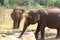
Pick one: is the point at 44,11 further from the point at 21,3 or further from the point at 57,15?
the point at 21,3

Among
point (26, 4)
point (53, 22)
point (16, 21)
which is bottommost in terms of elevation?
point (26, 4)

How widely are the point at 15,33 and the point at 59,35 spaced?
1.35 metres

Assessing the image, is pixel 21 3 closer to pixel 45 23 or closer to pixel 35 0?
pixel 35 0

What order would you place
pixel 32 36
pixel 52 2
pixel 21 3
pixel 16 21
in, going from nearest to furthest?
1. pixel 32 36
2. pixel 16 21
3. pixel 52 2
4. pixel 21 3

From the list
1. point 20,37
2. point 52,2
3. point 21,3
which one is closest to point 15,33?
point 20,37

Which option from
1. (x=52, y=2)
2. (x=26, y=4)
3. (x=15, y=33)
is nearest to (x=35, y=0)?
(x=26, y=4)

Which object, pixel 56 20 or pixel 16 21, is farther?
pixel 16 21

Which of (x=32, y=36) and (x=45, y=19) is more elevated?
(x=45, y=19)

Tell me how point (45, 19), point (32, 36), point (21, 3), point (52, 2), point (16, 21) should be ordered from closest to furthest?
point (45, 19)
point (32, 36)
point (16, 21)
point (52, 2)
point (21, 3)

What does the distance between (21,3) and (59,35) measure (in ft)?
57.0

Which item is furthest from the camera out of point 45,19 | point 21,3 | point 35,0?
point 35,0

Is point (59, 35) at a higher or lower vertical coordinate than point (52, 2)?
higher

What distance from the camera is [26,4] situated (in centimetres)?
2561

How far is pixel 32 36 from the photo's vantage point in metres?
7.71
